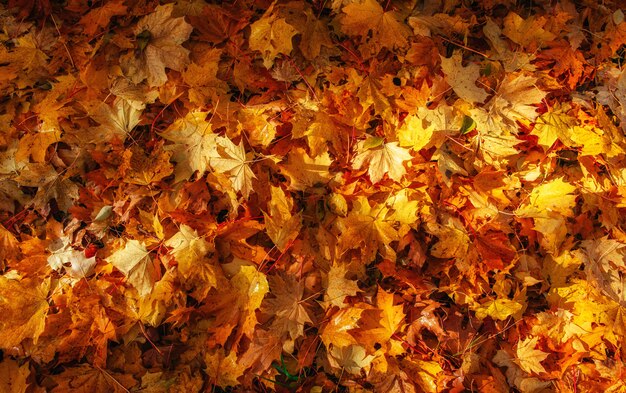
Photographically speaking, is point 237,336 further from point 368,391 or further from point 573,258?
point 573,258

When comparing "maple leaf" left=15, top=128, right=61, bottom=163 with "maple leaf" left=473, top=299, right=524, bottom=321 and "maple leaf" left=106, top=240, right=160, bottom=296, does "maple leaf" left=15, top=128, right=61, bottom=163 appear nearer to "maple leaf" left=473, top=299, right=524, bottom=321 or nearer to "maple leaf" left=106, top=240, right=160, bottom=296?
"maple leaf" left=106, top=240, right=160, bottom=296

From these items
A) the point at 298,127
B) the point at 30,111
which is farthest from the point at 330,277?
the point at 30,111

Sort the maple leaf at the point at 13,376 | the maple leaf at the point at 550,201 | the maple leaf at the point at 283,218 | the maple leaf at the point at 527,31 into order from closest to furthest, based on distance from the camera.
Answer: the maple leaf at the point at 13,376 < the maple leaf at the point at 283,218 < the maple leaf at the point at 550,201 < the maple leaf at the point at 527,31

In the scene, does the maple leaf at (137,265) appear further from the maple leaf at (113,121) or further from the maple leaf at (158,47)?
the maple leaf at (158,47)

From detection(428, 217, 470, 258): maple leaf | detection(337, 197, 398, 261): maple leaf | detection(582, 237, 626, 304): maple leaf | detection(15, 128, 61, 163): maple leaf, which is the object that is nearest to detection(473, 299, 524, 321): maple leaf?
detection(428, 217, 470, 258): maple leaf

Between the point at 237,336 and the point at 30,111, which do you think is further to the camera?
the point at 30,111

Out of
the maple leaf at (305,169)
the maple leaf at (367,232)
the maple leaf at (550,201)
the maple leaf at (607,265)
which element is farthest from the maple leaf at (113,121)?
the maple leaf at (607,265)
